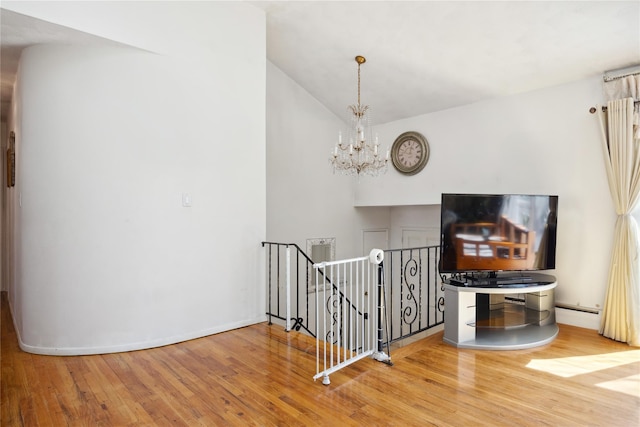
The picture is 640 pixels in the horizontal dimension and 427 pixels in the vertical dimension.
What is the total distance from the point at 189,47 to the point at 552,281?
4419mm

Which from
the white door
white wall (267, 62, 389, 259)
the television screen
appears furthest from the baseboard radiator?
white wall (267, 62, 389, 259)

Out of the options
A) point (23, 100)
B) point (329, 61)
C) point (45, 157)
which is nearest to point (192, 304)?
point (45, 157)

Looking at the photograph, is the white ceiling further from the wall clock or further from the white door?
the white door

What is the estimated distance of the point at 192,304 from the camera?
3.59m

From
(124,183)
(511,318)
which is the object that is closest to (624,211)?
(511,318)

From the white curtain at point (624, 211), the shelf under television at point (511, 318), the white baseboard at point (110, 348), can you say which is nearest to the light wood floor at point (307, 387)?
the white baseboard at point (110, 348)

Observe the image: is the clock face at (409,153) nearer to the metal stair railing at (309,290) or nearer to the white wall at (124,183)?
the metal stair railing at (309,290)

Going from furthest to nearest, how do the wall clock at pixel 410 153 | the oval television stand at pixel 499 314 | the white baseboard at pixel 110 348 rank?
the wall clock at pixel 410 153 < the oval television stand at pixel 499 314 < the white baseboard at pixel 110 348

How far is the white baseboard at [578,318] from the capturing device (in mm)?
4035

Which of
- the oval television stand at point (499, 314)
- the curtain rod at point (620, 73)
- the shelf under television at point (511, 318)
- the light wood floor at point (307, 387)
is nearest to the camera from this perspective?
the light wood floor at point (307, 387)

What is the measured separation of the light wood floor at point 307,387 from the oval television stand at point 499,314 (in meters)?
0.16

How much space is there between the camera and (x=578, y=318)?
416 centimetres

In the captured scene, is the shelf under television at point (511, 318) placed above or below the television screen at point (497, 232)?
below

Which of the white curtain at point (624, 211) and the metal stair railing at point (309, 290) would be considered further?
the metal stair railing at point (309, 290)
